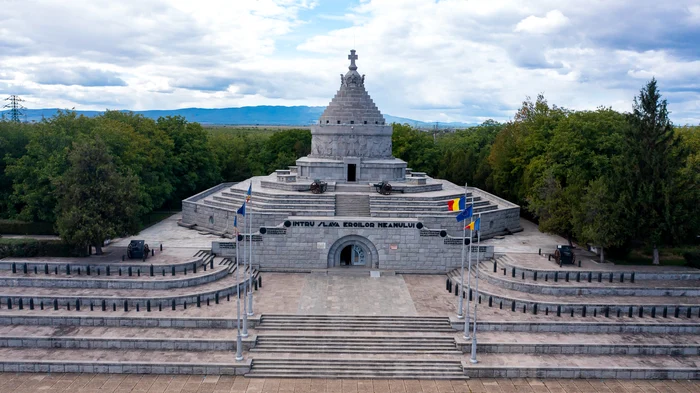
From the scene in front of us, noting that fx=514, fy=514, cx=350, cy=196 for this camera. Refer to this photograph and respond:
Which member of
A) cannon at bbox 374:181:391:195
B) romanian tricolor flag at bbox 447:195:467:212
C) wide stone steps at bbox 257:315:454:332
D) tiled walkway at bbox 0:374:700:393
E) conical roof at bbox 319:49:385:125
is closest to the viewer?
tiled walkway at bbox 0:374:700:393

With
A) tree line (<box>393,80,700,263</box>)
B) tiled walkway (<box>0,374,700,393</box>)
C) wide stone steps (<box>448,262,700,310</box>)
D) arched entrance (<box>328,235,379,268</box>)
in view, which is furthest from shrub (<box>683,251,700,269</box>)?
arched entrance (<box>328,235,379,268</box>)

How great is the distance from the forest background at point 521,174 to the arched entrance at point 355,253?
39.0 ft

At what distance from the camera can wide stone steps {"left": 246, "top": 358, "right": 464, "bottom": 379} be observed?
71.5ft

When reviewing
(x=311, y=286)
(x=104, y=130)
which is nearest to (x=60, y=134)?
(x=104, y=130)

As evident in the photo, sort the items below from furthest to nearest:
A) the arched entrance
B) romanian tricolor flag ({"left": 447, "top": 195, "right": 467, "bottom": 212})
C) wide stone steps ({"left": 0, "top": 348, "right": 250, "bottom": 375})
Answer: the arched entrance < romanian tricolor flag ({"left": 447, "top": 195, "right": 467, "bottom": 212}) < wide stone steps ({"left": 0, "top": 348, "right": 250, "bottom": 375})

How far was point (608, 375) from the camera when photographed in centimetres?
2208

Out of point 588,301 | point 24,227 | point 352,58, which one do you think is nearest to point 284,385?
point 588,301

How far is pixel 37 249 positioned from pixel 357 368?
21455 mm

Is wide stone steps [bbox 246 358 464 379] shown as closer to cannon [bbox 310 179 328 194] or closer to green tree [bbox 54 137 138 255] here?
green tree [bbox 54 137 138 255]

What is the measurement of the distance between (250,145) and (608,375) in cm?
6090

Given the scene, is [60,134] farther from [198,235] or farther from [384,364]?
[384,364]

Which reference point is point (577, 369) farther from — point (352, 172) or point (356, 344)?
point (352, 172)

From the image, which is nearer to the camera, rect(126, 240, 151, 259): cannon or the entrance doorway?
rect(126, 240, 151, 259): cannon

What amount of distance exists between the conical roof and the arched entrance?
13440mm
